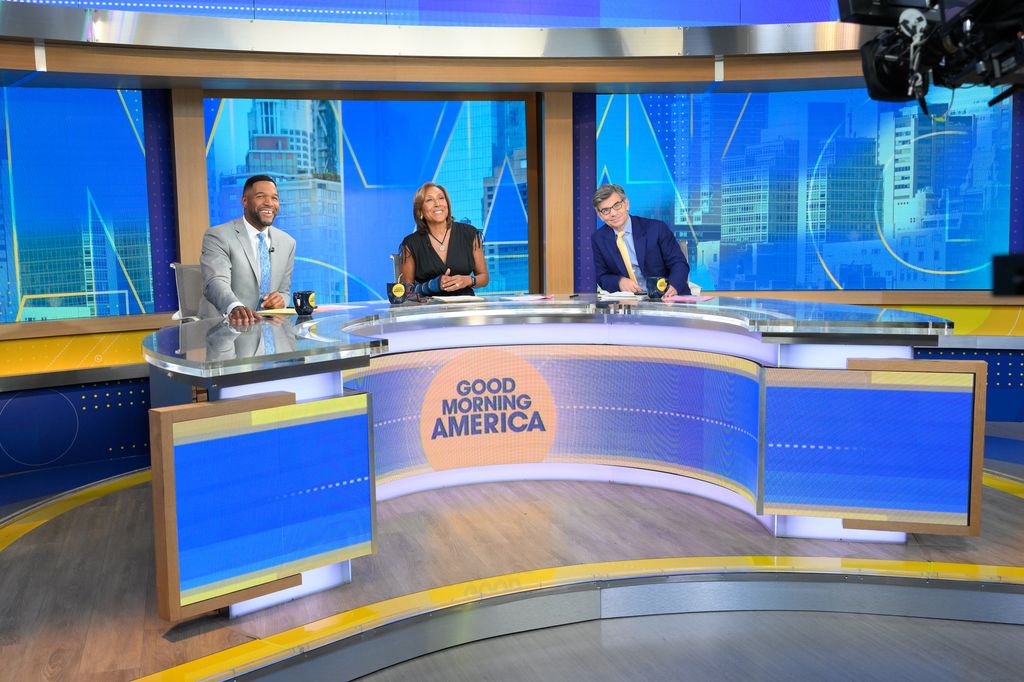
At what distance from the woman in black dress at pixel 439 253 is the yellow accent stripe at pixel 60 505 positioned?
1.66m

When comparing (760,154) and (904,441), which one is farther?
(760,154)

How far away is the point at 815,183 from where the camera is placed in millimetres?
7051

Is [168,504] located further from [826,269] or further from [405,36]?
[826,269]

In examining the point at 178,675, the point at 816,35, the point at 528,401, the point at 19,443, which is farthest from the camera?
the point at 816,35

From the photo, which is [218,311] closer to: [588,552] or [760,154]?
[588,552]

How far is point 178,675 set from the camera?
238 cm

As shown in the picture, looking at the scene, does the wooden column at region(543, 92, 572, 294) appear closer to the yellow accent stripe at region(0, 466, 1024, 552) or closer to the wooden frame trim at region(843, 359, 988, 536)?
the yellow accent stripe at region(0, 466, 1024, 552)

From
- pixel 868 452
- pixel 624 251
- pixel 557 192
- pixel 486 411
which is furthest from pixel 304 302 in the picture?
pixel 557 192

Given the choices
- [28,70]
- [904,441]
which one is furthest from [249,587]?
[28,70]

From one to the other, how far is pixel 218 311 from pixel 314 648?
1.99m

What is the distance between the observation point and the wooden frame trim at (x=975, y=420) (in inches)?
124

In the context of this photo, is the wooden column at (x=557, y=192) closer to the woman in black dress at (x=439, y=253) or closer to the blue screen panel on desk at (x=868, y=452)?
the woman in black dress at (x=439, y=253)

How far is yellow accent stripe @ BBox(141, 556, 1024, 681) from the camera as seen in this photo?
254cm

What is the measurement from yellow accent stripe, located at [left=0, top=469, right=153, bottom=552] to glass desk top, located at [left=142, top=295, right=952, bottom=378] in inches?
39.9
